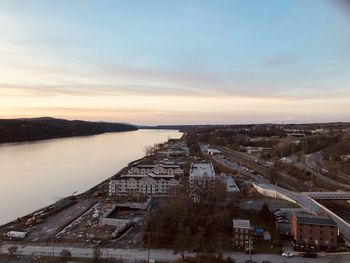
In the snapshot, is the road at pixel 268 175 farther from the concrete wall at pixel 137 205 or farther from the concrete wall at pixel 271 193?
the concrete wall at pixel 137 205

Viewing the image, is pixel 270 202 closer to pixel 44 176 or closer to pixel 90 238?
pixel 90 238

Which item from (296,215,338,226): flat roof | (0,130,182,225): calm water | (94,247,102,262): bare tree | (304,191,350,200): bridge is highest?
(296,215,338,226): flat roof

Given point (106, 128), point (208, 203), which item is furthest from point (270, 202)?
point (106, 128)

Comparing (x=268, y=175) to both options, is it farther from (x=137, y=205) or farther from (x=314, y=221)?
(x=314, y=221)

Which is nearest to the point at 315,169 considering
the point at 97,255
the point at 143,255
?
the point at 143,255

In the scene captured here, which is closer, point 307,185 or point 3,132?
point 307,185

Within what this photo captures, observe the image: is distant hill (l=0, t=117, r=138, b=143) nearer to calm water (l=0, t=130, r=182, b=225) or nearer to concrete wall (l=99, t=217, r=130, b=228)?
calm water (l=0, t=130, r=182, b=225)

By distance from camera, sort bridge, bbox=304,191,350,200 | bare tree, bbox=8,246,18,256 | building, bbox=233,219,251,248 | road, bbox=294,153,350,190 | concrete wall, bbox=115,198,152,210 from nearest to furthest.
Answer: bare tree, bbox=8,246,18,256
building, bbox=233,219,251,248
concrete wall, bbox=115,198,152,210
bridge, bbox=304,191,350,200
road, bbox=294,153,350,190

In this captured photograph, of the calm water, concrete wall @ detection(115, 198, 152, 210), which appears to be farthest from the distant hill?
concrete wall @ detection(115, 198, 152, 210)

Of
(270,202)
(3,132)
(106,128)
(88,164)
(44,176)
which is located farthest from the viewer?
(106,128)
